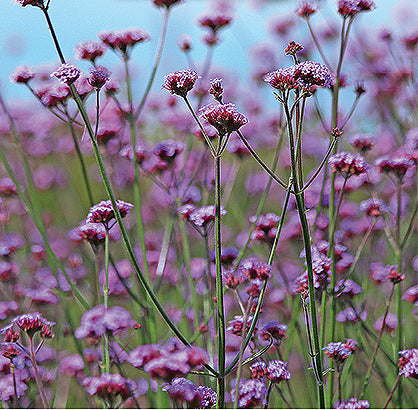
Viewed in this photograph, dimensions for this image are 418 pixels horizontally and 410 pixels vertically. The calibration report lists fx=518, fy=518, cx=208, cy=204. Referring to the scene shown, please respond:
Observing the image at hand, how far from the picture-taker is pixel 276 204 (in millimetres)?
4770

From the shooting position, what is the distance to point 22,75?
5.30 ft

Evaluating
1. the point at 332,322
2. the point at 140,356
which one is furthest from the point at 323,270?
the point at 140,356

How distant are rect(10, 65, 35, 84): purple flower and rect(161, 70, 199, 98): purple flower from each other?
2.00ft

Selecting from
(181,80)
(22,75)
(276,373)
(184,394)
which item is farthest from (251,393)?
(22,75)

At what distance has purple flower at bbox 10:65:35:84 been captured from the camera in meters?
1.60

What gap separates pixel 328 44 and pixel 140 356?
2.34 meters

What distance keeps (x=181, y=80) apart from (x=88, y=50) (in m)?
0.45

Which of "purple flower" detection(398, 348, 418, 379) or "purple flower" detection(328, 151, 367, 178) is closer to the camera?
"purple flower" detection(398, 348, 418, 379)

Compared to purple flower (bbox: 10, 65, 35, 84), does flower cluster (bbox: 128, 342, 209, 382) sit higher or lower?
lower

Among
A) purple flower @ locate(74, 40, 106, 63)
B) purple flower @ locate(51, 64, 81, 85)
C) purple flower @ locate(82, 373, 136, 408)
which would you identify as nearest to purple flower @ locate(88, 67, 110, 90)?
purple flower @ locate(51, 64, 81, 85)

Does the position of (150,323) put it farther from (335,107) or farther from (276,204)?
(276,204)

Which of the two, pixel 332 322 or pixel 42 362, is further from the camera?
pixel 42 362

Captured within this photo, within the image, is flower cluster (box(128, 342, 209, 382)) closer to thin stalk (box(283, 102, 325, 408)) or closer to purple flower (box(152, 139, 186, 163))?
thin stalk (box(283, 102, 325, 408))

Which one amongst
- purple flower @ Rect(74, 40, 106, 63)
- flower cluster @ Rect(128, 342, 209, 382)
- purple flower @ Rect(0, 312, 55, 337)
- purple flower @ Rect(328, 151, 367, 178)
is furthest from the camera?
purple flower @ Rect(74, 40, 106, 63)
